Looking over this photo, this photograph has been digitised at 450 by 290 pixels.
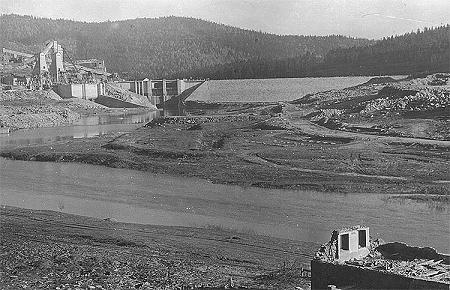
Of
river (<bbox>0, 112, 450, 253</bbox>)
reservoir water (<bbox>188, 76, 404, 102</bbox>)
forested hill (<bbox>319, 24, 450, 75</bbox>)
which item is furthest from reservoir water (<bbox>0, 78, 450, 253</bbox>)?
forested hill (<bbox>319, 24, 450, 75</bbox>)

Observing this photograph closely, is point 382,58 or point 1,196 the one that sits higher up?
point 382,58

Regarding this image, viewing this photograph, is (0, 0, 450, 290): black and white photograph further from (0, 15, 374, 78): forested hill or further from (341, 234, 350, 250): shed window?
(0, 15, 374, 78): forested hill

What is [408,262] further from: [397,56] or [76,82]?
[76,82]

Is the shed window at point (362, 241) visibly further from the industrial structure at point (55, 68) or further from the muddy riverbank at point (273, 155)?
the industrial structure at point (55, 68)

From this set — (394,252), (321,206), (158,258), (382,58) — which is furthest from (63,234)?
(382,58)

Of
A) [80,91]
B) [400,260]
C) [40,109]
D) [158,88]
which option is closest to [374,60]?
[40,109]

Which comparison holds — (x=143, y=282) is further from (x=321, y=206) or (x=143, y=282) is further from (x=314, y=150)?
(x=314, y=150)

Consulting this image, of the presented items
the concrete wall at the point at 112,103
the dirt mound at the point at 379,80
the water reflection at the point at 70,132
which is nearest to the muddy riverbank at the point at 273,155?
the water reflection at the point at 70,132
